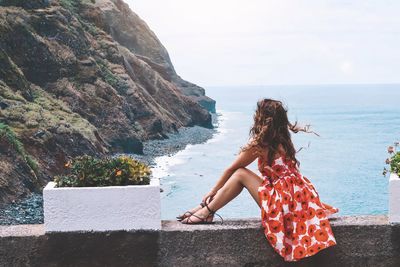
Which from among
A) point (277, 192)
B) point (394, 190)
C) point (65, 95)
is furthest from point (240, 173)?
point (65, 95)

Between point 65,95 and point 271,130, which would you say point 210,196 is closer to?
point 271,130

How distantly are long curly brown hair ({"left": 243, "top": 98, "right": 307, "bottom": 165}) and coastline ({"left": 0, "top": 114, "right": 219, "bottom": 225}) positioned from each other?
26.5m

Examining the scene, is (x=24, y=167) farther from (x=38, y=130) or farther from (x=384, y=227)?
(x=384, y=227)

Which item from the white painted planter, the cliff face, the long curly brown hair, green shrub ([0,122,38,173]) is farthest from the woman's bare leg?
green shrub ([0,122,38,173])

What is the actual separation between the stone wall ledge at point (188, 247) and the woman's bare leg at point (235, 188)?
0.23 meters

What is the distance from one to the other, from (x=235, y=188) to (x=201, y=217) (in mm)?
423

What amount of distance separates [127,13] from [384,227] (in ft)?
336

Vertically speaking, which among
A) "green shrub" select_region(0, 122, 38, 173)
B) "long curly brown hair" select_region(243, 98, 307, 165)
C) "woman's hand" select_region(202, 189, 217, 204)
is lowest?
"green shrub" select_region(0, 122, 38, 173)

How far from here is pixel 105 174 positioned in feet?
20.4

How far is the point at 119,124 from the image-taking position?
64.8m

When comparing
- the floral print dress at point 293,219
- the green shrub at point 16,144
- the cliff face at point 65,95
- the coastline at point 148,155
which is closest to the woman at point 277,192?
the floral print dress at point 293,219

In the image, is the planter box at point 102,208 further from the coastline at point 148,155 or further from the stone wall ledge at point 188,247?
the coastline at point 148,155

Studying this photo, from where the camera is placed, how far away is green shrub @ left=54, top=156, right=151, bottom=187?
6223 mm

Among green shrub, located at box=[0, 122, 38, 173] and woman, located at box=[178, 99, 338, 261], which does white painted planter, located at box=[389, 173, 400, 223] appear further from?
green shrub, located at box=[0, 122, 38, 173]
